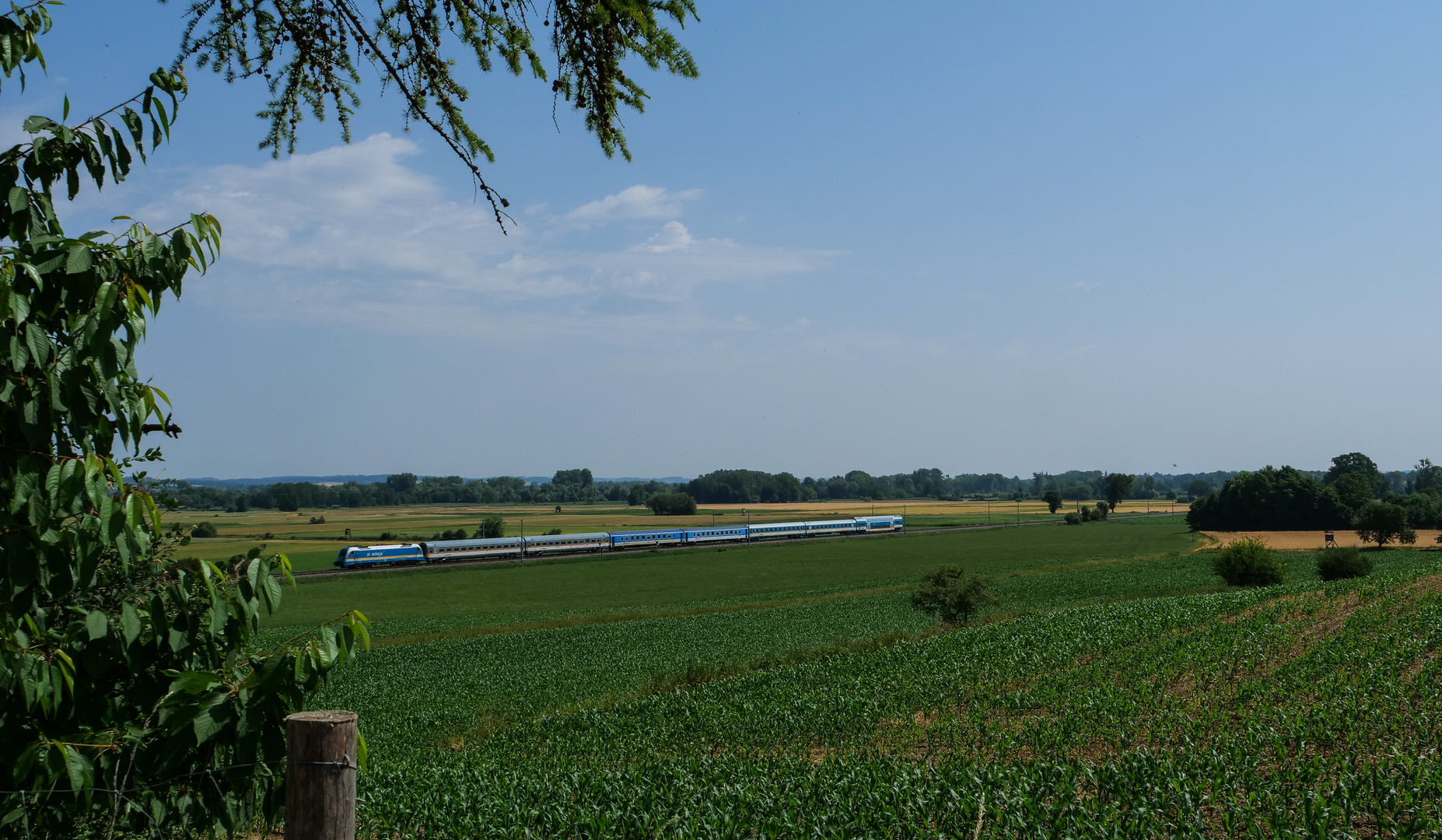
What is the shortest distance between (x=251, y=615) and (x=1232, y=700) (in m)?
13.6

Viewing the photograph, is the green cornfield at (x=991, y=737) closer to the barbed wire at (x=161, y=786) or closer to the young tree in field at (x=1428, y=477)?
the barbed wire at (x=161, y=786)

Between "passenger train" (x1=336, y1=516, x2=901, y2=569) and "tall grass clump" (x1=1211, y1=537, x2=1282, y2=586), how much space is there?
53788 mm

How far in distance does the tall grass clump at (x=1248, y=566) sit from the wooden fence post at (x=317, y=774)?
142ft

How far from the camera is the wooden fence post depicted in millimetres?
2916

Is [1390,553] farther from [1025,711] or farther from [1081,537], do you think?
[1025,711]

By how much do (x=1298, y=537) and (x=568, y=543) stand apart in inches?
2960

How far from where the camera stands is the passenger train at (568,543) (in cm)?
6850

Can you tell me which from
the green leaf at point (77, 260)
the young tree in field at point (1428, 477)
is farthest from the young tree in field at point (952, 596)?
the young tree in field at point (1428, 477)

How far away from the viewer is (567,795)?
334 inches

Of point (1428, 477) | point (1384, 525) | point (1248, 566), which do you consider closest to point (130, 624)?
point (1248, 566)

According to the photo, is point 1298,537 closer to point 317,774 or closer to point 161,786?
point 317,774

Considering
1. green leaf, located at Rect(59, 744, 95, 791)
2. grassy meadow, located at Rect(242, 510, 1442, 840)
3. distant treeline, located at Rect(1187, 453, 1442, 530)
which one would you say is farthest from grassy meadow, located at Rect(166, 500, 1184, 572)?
green leaf, located at Rect(59, 744, 95, 791)

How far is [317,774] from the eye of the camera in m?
2.94

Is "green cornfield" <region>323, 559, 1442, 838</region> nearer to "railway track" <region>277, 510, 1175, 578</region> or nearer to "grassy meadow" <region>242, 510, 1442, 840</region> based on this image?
"grassy meadow" <region>242, 510, 1442, 840</region>
